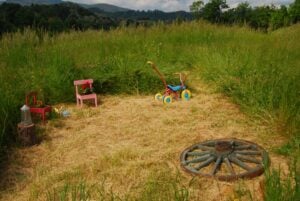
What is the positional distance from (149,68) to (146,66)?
0.30ft

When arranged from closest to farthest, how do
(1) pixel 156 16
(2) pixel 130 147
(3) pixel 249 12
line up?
(2) pixel 130 147 → (3) pixel 249 12 → (1) pixel 156 16

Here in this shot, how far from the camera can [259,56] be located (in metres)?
5.88

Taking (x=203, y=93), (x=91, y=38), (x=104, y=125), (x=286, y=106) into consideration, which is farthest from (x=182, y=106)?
(x=91, y=38)

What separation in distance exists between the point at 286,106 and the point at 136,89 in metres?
2.86

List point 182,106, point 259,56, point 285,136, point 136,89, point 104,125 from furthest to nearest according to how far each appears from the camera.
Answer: point 136,89 → point 259,56 → point 182,106 → point 104,125 → point 285,136

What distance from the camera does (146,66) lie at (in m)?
6.72

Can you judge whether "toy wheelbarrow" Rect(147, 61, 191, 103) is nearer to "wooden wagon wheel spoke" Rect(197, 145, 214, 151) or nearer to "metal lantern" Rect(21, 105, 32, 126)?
"wooden wagon wheel spoke" Rect(197, 145, 214, 151)

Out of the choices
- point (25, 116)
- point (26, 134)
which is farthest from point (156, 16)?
point (26, 134)

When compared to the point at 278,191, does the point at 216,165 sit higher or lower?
lower

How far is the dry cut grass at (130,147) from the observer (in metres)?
3.19

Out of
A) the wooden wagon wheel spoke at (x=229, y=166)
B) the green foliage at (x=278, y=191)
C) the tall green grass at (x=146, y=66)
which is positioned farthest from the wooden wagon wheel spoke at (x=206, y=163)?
the green foliage at (x=278, y=191)

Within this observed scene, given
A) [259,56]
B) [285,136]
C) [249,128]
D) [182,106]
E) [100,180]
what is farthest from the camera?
[259,56]

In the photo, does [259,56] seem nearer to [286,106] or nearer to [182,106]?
[182,106]

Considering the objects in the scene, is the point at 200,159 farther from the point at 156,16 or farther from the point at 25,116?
the point at 156,16
